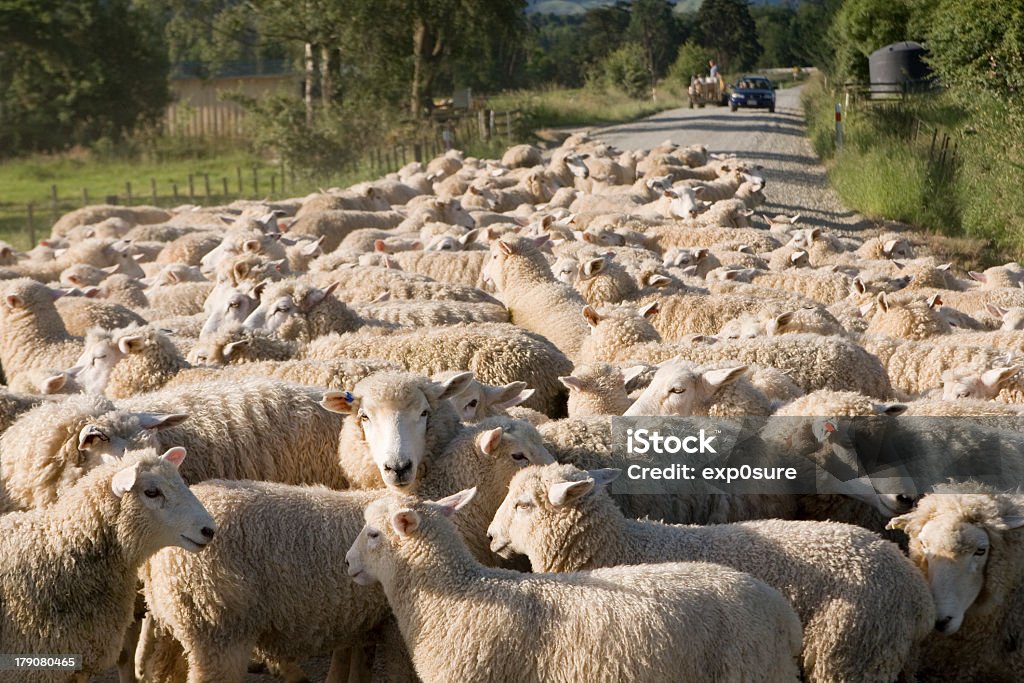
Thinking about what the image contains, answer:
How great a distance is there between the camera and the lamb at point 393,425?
197 inches

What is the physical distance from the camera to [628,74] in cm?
5891

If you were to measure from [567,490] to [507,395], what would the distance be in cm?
193

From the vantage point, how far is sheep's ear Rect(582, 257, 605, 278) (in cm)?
902

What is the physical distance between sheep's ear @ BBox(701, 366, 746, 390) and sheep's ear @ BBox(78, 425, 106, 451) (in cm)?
286

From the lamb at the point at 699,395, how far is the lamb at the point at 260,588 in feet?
6.00

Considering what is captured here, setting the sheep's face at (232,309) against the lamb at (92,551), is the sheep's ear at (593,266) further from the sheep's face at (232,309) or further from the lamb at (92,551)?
the lamb at (92,551)

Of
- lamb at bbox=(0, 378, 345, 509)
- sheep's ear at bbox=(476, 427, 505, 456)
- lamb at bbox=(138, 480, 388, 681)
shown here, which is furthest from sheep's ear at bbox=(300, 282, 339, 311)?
lamb at bbox=(138, 480, 388, 681)

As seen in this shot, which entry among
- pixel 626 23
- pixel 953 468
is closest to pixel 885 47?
pixel 953 468

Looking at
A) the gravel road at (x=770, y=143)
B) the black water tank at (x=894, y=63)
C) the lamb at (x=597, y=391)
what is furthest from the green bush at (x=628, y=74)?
the lamb at (x=597, y=391)

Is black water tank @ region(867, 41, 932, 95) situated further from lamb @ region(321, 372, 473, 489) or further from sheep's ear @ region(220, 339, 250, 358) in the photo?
lamb @ region(321, 372, 473, 489)

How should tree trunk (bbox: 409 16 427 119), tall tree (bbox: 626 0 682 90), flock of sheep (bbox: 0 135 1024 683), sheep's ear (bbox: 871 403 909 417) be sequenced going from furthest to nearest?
tall tree (bbox: 626 0 682 90) < tree trunk (bbox: 409 16 427 119) < sheep's ear (bbox: 871 403 909 417) < flock of sheep (bbox: 0 135 1024 683)

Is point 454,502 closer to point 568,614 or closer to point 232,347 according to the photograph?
point 568,614

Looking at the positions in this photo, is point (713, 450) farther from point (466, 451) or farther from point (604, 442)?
point (466, 451)

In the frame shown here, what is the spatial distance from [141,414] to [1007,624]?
144 inches
